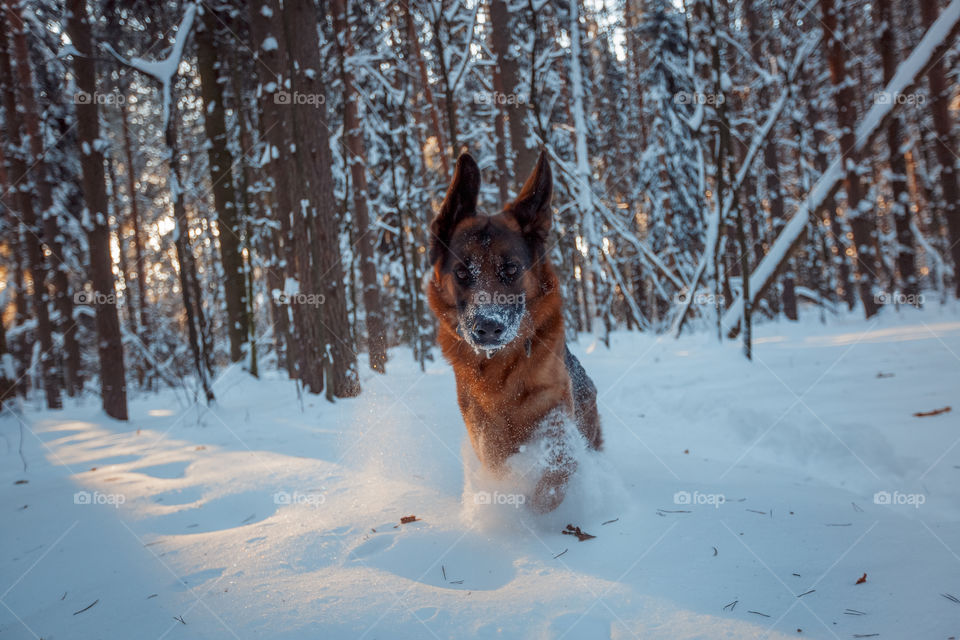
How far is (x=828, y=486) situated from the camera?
341 centimetres

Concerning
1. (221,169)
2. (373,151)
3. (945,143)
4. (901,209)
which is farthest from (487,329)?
(373,151)

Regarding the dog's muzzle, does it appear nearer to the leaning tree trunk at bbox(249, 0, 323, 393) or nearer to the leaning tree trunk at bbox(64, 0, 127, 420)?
the leaning tree trunk at bbox(249, 0, 323, 393)

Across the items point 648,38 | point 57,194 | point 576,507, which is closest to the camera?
point 576,507

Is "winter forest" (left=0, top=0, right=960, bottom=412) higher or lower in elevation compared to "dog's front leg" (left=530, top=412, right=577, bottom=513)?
higher

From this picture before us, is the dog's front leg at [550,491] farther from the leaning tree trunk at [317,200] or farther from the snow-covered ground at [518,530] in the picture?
the leaning tree trunk at [317,200]

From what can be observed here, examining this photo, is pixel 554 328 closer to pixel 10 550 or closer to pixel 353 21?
pixel 10 550

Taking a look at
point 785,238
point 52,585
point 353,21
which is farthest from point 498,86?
point 52,585

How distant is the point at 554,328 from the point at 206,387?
694 centimetres

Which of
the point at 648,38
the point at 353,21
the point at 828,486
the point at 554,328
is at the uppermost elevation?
the point at 648,38

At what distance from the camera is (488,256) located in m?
3.23

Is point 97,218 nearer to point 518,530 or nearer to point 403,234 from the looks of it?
point 403,234

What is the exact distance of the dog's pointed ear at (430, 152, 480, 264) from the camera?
349 centimetres

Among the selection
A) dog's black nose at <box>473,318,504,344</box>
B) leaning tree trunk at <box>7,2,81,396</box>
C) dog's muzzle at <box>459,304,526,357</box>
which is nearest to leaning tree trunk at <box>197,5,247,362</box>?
leaning tree trunk at <box>7,2,81,396</box>

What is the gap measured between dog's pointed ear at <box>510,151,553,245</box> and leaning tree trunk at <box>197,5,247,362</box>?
9.64 meters
